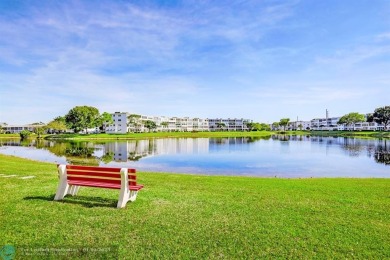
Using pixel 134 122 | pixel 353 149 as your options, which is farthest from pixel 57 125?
pixel 353 149

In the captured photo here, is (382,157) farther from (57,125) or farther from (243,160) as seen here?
(57,125)

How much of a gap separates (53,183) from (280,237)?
10084 mm

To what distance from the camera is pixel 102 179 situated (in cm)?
923

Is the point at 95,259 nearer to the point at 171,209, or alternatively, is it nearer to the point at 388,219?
the point at 171,209

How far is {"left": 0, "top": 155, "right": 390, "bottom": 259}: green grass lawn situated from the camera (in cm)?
604

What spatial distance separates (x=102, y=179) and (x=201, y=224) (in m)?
3.77

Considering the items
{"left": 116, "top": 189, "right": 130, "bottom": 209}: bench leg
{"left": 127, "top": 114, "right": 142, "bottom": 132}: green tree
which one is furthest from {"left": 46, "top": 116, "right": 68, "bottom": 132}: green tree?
{"left": 116, "top": 189, "right": 130, "bottom": 209}: bench leg

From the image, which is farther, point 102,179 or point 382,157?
point 382,157

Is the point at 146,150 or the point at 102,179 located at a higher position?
the point at 102,179

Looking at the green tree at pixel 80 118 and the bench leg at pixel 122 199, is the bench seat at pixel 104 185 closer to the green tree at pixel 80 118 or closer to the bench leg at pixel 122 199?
the bench leg at pixel 122 199

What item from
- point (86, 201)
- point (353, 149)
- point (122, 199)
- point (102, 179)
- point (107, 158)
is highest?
point (102, 179)

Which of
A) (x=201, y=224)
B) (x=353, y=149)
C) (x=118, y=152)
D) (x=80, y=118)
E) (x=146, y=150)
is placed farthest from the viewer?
(x=80, y=118)

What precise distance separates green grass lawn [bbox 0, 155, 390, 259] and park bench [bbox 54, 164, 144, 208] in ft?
1.25

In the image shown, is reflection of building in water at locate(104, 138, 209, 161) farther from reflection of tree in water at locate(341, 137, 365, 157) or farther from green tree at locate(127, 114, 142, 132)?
green tree at locate(127, 114, 142, 132)
